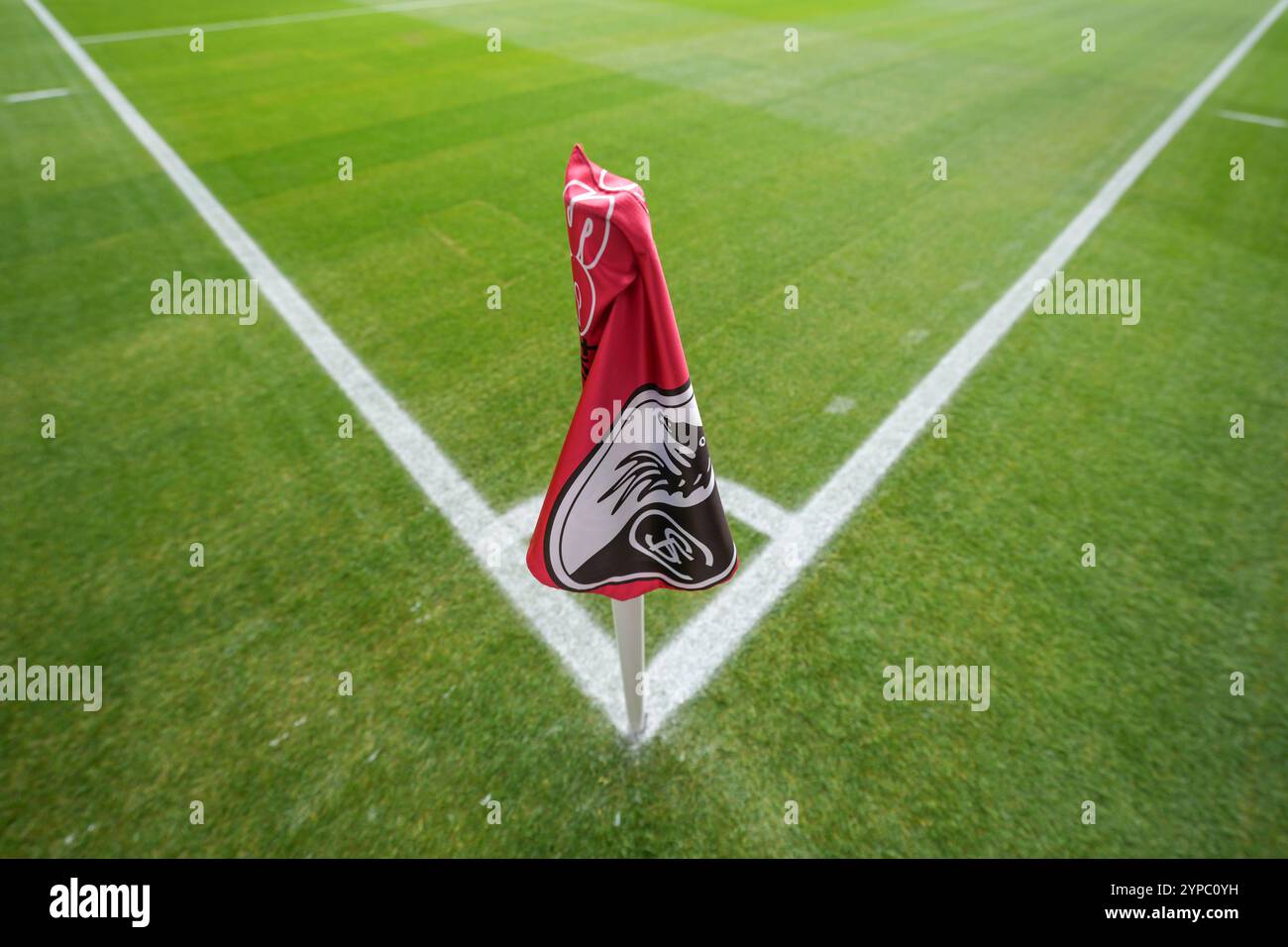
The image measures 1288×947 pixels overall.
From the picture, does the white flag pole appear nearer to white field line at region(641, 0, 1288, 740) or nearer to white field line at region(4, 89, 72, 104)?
white field line at region(641, 0, 1288, 740)

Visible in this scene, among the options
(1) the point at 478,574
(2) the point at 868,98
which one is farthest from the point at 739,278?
(2) the point at 868,98

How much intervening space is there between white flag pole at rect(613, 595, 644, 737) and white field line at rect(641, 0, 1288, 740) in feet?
0.55

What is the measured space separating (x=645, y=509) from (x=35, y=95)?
11.8 meters

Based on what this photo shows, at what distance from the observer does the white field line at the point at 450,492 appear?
2686mm

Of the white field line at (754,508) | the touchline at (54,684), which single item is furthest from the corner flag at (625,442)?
the touchline at (54,684)

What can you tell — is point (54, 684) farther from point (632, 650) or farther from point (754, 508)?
A: point (754, 508)

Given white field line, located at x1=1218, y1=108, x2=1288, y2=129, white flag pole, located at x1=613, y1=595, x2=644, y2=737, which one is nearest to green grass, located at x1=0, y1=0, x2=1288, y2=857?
white flag pole, located at x1=613, y1=595, x2=644, y2=737

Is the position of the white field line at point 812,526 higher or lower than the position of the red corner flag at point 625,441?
lower

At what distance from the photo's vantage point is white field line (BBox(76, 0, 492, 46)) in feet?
38.6

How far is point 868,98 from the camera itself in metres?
9.19

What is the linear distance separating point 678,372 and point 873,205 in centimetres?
553

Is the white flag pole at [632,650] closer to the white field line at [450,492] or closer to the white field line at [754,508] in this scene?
the white field line at [450,492]

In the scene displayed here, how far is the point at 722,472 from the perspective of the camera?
137 inches

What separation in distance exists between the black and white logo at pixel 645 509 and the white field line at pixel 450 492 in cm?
86
